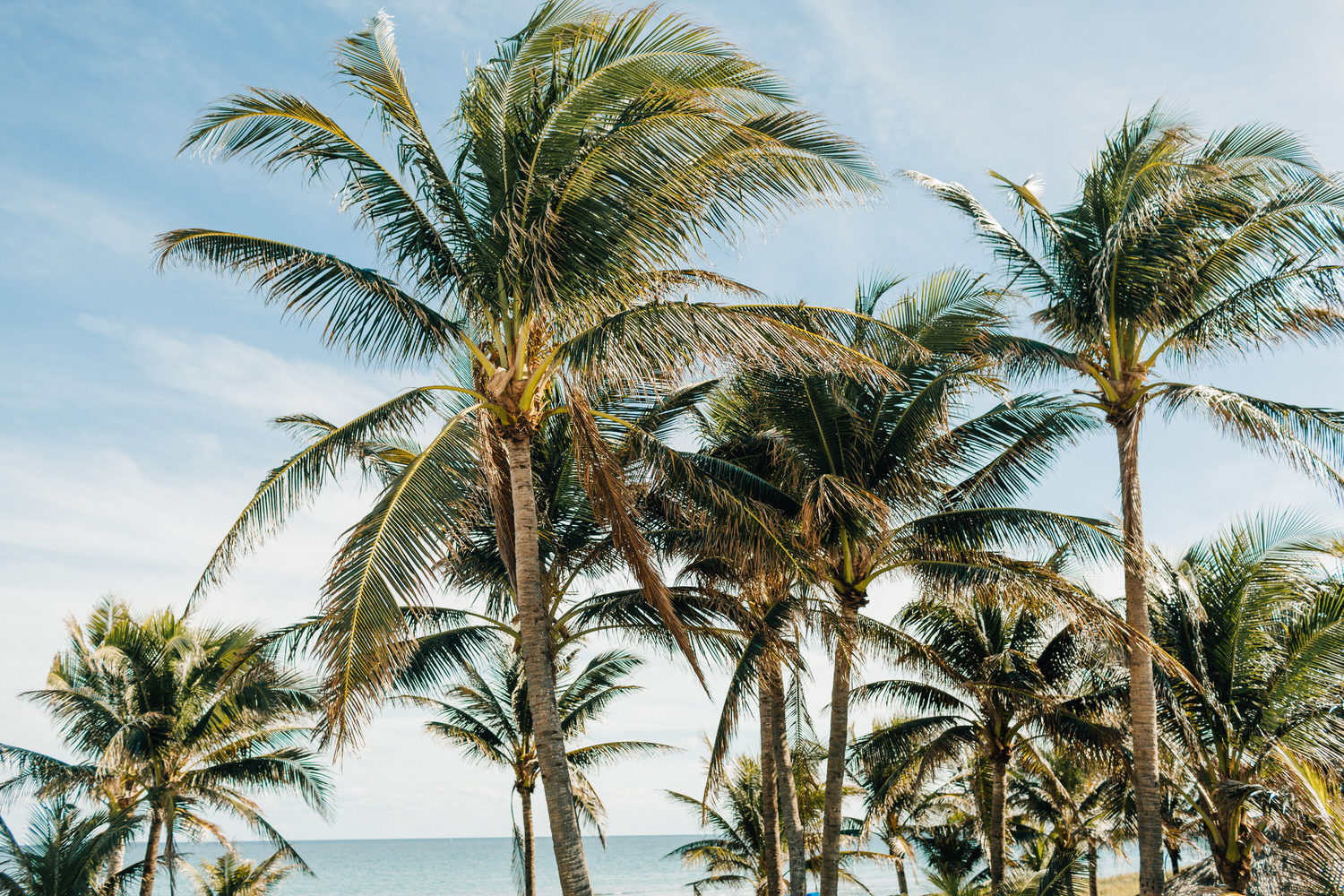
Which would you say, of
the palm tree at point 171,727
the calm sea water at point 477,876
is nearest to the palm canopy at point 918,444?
the palm tree at point 171,727

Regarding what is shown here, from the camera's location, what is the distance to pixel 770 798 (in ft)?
43.9

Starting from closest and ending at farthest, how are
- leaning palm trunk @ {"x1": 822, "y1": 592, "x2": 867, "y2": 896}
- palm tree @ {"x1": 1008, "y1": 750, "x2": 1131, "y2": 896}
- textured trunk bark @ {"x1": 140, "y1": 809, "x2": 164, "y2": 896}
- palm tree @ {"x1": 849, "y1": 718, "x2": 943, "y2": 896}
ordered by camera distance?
leaning palm trunk @ {"x1": 822, "y1": 592, "x2": 867, "y2": 896} → textured trunk bark @ {"x1": 140, "y1": 809, "x2": 164, "y2": 896} → palm tree @ {"x1": 849, "y1": 718, "x2": 943, "y2": 896} → palm tree @ {"x1": 1008, "y1": 750, "x2": 1131, "y2": 896}

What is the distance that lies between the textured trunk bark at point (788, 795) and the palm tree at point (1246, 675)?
489 centimetres

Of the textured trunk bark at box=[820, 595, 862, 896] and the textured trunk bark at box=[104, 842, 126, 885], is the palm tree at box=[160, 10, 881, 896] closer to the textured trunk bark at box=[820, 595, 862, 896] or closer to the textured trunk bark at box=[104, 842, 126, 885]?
the textured trunk bark at box=[820, 595, 862, 896]

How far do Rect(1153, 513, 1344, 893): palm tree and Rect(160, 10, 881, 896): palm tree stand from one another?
6.85m

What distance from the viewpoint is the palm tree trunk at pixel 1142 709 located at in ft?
33.3

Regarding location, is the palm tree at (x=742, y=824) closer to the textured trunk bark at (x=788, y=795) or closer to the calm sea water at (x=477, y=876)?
the textured trunk bark at (x=788, y=795)

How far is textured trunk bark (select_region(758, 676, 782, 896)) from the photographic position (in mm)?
12977

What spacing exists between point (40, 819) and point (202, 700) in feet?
11.0

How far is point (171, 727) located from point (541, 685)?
10.0 metres

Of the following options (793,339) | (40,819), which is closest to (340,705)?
(793,339)

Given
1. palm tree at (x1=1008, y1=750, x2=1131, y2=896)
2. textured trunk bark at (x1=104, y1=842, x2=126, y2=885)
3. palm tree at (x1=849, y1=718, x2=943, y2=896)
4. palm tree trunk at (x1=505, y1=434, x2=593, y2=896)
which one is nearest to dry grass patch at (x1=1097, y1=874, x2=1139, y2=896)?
palm tree at (x1=1008, y1=750, x2=1131, y2=896)

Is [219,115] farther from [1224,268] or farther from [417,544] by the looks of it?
[1224,268]

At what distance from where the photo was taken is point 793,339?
7586 millimetres
